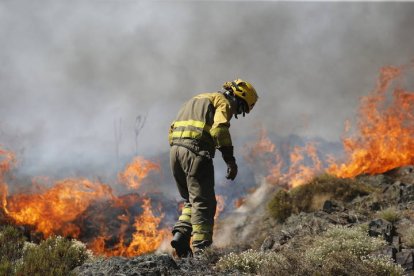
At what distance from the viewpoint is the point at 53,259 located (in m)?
5.13

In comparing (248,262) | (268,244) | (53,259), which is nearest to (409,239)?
(268,244)

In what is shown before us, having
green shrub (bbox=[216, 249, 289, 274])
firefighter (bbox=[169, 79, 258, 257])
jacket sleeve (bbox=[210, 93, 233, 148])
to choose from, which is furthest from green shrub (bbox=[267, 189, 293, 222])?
green shrub (bbox=[216, 249, 289, 274])

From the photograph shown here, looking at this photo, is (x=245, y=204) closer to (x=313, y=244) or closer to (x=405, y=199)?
(x=405, y=199)

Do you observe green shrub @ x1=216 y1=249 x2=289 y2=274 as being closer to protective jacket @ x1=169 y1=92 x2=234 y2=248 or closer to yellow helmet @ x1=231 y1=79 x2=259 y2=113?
protective jacket @ x1=169 y1=92 x2=234 y2=248

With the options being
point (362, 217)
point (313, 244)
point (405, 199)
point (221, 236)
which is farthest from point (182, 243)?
point (221, 236)

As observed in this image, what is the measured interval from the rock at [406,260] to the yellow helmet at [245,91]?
10.6 ft

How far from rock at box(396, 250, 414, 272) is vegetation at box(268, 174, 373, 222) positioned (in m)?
5.98

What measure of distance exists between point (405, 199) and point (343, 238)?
232 inches

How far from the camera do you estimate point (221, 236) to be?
17.5 m

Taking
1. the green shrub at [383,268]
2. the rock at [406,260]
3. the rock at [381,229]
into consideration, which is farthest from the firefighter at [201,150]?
the rock at [381,229]

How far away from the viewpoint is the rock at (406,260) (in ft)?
18.8

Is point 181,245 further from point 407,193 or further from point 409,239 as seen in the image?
point 407,193

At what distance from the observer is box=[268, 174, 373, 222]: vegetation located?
12352 millimetres

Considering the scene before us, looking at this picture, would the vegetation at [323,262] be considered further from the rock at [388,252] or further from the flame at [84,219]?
the flame at [84,219]
